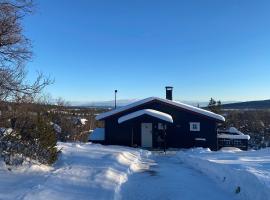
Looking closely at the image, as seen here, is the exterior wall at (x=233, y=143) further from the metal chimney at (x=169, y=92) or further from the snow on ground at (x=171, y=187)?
the snow on ground at (x=171, y=187)

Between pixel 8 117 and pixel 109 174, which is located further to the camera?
pixel 8 117

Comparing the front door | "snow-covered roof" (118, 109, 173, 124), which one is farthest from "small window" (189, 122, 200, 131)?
the front door

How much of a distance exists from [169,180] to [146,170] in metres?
3.07

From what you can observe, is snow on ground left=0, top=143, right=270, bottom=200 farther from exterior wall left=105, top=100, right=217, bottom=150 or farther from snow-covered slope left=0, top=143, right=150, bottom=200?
exterior wall left=105, top=100, right=217, bottom=150

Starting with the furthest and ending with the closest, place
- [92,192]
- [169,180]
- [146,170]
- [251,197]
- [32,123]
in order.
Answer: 1. [146,170]
2. [32,123]
3. [169,180]
4. [92,192]
5. [251,197]

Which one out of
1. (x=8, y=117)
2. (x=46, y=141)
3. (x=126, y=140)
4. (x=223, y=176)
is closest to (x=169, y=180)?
(x=223, y=176)

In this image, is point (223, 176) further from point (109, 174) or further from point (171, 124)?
point (171, 124)

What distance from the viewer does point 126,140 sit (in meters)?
37.6

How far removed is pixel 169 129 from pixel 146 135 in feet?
6.32

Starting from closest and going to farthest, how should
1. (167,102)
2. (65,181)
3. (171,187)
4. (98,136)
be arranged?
(65,181)
(171,187)
(167,102)
(98,136)

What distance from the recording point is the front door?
37.8 meters

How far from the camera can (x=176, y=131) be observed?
123 feet

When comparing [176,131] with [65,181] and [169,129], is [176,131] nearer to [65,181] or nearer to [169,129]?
[169,129]

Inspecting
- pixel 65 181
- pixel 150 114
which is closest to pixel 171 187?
pixel 65 181
